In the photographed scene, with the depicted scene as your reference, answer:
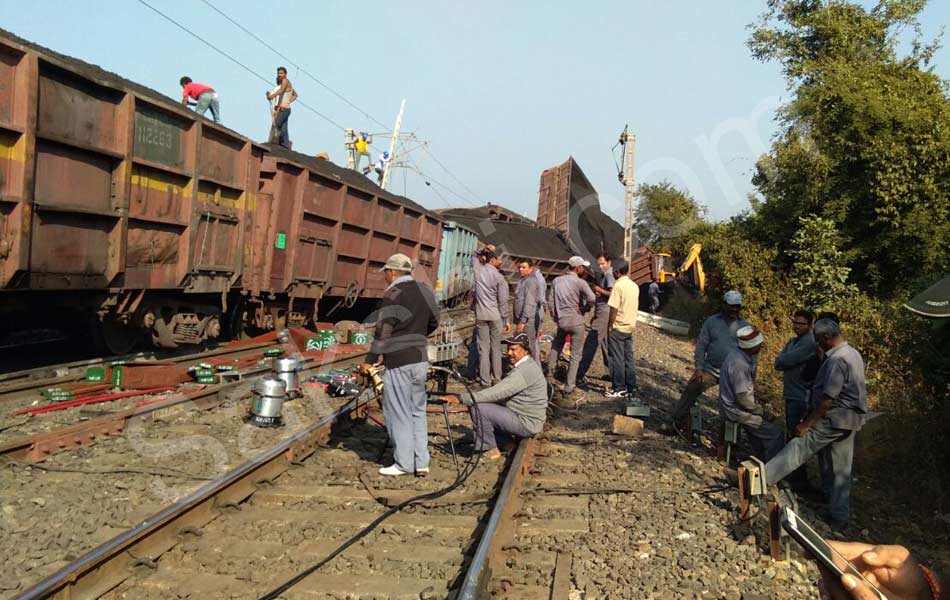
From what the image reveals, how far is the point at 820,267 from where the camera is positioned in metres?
15.7

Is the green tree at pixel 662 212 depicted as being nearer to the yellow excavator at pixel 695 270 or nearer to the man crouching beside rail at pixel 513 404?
the yellow excavator at pixel 695 270

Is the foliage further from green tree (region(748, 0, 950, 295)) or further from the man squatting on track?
the man squatting on track

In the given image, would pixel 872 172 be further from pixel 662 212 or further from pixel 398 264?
pixel 662 212

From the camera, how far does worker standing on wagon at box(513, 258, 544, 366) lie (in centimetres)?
994

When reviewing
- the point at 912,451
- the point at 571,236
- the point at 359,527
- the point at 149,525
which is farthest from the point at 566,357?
the point at 571,236

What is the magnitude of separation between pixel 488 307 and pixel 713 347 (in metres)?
3.02

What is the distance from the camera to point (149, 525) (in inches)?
168

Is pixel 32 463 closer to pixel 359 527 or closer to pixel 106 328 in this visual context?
pixel 359 527

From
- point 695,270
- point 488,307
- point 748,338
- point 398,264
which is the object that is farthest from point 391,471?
point 695,270

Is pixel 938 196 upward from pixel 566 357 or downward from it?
upward

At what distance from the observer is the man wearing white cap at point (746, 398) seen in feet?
21.0

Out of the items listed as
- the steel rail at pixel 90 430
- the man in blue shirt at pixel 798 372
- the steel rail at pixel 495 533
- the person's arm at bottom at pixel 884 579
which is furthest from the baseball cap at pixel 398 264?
the person's arm at bottom at pixel 884 579

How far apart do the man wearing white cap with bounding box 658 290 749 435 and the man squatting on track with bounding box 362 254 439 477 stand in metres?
2.92

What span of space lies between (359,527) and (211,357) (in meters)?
6.44
